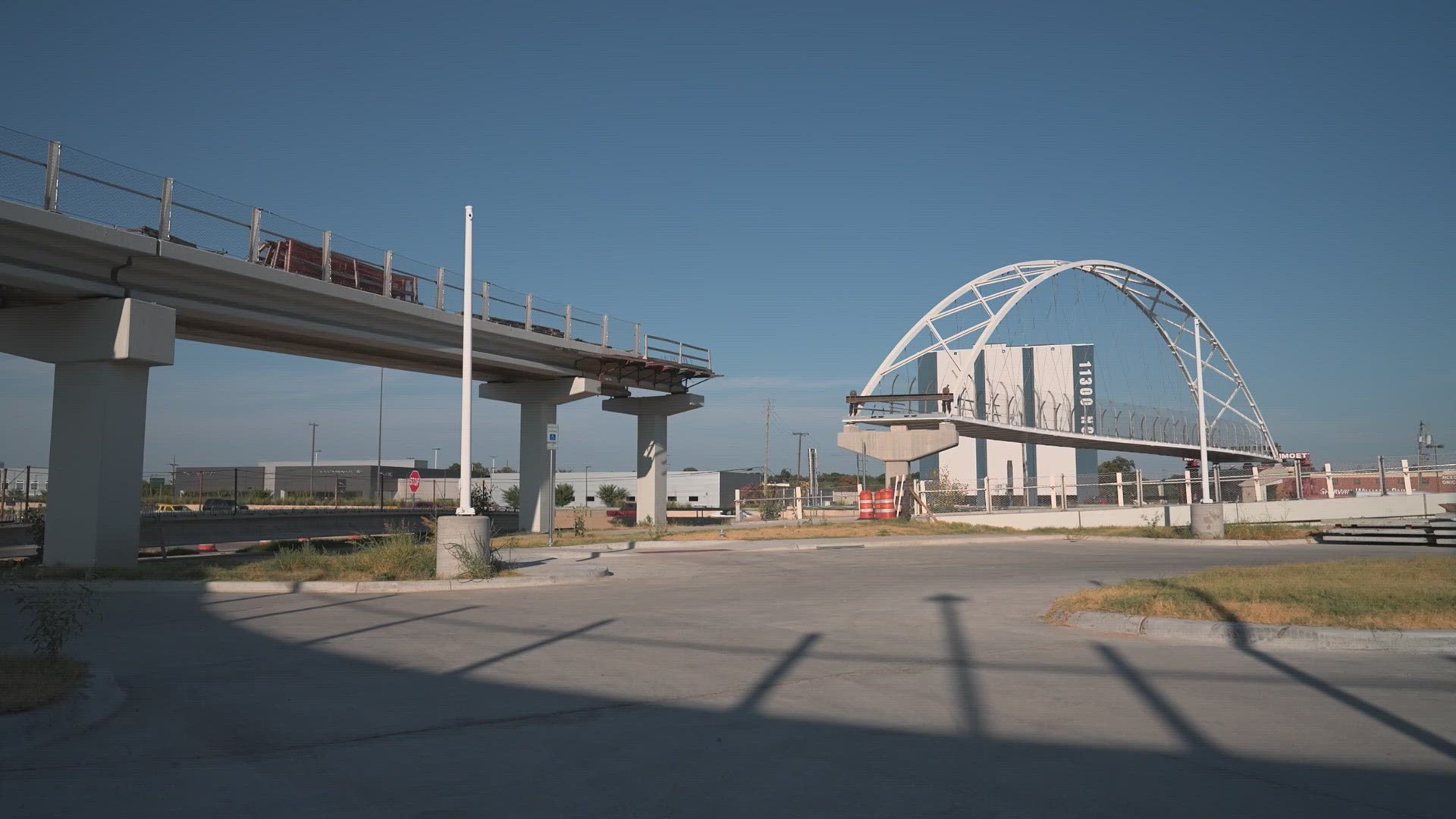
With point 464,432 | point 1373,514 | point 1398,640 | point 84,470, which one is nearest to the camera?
point 1398,640

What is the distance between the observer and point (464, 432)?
743 inches

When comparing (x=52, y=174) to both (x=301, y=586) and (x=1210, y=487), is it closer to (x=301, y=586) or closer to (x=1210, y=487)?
(x=301, y=586)

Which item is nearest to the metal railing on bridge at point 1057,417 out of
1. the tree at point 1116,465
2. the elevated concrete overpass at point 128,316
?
the elevated concrete overpass at point 128,316

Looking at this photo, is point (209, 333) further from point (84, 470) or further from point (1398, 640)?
point (1398, 640)

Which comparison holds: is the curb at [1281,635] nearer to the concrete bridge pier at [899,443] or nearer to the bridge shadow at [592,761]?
the bridge shadow at [592,761]

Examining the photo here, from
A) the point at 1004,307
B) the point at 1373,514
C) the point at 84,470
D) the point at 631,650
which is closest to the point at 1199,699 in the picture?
the point at 631,650

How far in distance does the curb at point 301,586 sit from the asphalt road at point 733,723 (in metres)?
3.60

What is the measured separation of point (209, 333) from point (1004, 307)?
3786 cm

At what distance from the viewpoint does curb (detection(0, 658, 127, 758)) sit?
20.7 feet

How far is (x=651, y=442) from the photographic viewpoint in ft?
154

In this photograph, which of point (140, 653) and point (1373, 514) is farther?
point (1373, 514)

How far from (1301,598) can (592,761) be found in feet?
30.2

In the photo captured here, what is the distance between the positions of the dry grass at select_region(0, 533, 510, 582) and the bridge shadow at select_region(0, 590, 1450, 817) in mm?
8350

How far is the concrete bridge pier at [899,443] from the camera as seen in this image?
4525cm
